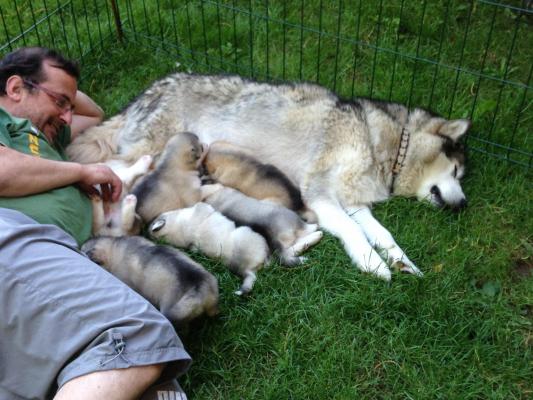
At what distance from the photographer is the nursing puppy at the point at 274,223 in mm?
3783

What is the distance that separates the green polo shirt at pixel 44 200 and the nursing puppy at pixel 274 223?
32.4 inches

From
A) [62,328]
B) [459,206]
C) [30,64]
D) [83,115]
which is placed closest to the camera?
[62,328]

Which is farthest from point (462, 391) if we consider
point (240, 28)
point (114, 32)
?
point (114, 32)

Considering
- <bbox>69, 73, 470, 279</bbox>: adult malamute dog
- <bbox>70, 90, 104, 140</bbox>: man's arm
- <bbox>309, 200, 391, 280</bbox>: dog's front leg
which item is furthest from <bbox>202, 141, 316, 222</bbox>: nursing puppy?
<bbox>70, 90, 104, 140</bbox>: man's arm

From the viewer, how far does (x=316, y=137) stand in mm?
4598

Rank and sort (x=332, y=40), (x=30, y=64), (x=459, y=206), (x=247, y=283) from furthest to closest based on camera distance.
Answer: (x=332, y=40)
(x=459, y=206)
(x=30, y=64)
(x=247, y=283)

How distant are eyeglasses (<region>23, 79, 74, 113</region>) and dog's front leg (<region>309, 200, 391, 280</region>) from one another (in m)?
1.72

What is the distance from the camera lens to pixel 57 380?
2.73 m

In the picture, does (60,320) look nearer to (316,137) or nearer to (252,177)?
(252,177)

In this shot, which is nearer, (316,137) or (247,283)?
(247,283)

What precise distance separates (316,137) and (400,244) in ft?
3.46

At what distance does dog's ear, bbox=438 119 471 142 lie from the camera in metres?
4.44

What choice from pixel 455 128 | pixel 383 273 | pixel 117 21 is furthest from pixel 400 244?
pixel 117 21

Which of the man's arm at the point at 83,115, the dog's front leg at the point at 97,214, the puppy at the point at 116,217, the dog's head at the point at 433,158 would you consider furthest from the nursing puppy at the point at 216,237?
the dog's head at the point at 433,158
